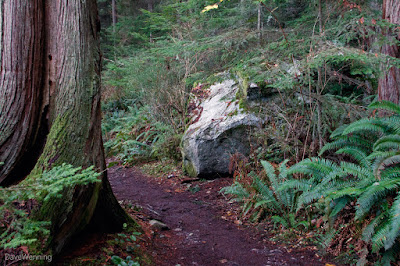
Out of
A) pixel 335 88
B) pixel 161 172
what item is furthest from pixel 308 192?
pixel 161 172

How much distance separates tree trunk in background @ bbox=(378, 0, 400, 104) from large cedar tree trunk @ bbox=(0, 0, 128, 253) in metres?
5.31

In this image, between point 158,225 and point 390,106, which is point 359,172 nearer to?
point 390,106

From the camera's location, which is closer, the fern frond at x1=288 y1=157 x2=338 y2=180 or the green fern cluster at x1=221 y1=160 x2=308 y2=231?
the fern frond at x1=288 y1=157 x2=338 y2=180

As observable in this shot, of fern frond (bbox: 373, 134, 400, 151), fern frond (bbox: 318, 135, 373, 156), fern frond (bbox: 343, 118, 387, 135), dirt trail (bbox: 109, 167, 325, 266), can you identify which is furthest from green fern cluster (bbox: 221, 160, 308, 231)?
fern frond (bbox: 373, 134, 400, 151)

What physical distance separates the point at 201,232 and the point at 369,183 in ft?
8.37

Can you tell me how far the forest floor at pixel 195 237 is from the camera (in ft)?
11.0

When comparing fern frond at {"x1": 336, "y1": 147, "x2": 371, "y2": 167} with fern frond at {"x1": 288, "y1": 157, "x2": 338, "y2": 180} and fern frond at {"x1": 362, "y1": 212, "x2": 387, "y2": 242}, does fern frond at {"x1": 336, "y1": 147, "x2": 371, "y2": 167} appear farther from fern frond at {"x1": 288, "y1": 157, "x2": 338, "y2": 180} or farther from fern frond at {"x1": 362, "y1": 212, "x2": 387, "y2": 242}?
fern frond at {"x1": 362, "y1": 212, "x2": 387, "y2": 242}

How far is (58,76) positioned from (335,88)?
6.38 meters

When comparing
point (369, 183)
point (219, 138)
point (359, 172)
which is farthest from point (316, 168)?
point (219, 138)

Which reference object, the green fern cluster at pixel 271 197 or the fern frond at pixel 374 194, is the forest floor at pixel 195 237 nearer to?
the green fern cluster at pixel 271 197

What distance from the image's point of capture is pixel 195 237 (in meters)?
4.35

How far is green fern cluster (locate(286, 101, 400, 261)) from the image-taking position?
122 inches

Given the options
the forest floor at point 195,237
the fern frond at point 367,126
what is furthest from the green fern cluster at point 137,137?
the fern frond at point 367,126

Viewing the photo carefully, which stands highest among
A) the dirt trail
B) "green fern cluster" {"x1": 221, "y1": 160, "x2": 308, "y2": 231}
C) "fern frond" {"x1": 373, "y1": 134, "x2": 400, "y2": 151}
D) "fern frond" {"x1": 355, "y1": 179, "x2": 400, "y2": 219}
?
"fern frond" {"x1": 373, "y1": 134, "x2": 400, "y2": 151}
